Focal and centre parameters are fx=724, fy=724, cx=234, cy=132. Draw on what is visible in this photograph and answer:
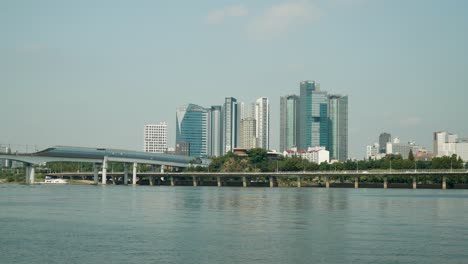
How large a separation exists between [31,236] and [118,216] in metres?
16.4

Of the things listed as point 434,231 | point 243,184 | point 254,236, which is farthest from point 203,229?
point 243,184

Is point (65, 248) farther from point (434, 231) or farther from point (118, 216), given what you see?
point (434, 231)

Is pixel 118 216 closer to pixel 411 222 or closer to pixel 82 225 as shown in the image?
pixel 82 225

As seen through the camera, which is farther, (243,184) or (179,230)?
(243,184)

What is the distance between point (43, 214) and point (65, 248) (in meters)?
24.2

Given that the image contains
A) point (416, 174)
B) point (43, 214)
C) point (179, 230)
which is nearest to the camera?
point (179, 230)

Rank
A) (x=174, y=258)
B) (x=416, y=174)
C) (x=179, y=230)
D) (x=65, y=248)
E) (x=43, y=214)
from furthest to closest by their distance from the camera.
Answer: (x=416, y=174)
(x=43, y=214)
(x=179, y=230)
(x=65, y=248)
(x=174, y=258)

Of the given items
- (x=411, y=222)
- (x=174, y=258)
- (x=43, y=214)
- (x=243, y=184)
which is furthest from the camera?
(x=243, y=184)

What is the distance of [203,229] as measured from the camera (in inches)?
1988

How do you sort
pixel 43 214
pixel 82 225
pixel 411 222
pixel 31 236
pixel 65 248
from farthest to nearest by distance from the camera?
pixel 43 214, pixel 411 222, pixel 82 225, pixel 31 236, pixel 65 248

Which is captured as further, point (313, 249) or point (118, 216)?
point (118, 216)

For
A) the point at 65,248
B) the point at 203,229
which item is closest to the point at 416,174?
the point at 203,229

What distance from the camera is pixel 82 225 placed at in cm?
5300

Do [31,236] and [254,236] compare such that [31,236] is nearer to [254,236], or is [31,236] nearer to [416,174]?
Result: [254,236]
